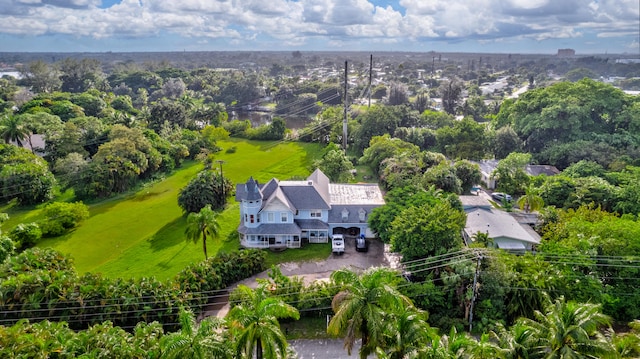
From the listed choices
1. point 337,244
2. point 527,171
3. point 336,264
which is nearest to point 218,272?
point 336,264

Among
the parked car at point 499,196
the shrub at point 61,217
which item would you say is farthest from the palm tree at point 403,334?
the shrub at point 61,217

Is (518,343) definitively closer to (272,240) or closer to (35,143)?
(272,240)

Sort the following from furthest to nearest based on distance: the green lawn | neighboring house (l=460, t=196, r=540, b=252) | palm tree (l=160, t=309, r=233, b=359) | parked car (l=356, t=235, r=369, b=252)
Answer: parked car (l=356, t=235, r=369, b=252), the green lawn, neighboring house (l=460, t=196, r=540, b=252), palm tree (l=160, t=309, r=233, b=359)

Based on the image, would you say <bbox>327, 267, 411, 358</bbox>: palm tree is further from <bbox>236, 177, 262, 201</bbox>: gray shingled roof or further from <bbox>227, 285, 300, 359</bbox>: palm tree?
<bbox>236, 177, 262, 201</bbox>: gray shingled roof

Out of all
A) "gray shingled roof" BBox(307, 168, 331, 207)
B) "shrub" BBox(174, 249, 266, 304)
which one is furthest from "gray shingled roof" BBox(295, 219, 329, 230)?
"shrub" BBox(174, 249, 266, 304)

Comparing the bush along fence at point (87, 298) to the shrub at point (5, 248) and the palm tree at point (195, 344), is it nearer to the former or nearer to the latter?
the shrub at point (5, 248)

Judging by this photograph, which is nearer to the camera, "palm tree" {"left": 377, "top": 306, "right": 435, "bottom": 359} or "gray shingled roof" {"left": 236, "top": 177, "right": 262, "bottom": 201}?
"palm tree" {"left": 377, "top": 306, "right": 435, "bottom": 359}

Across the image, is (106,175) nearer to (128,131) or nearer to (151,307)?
(128,131)

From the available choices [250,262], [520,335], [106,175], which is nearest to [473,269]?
[520,335]
